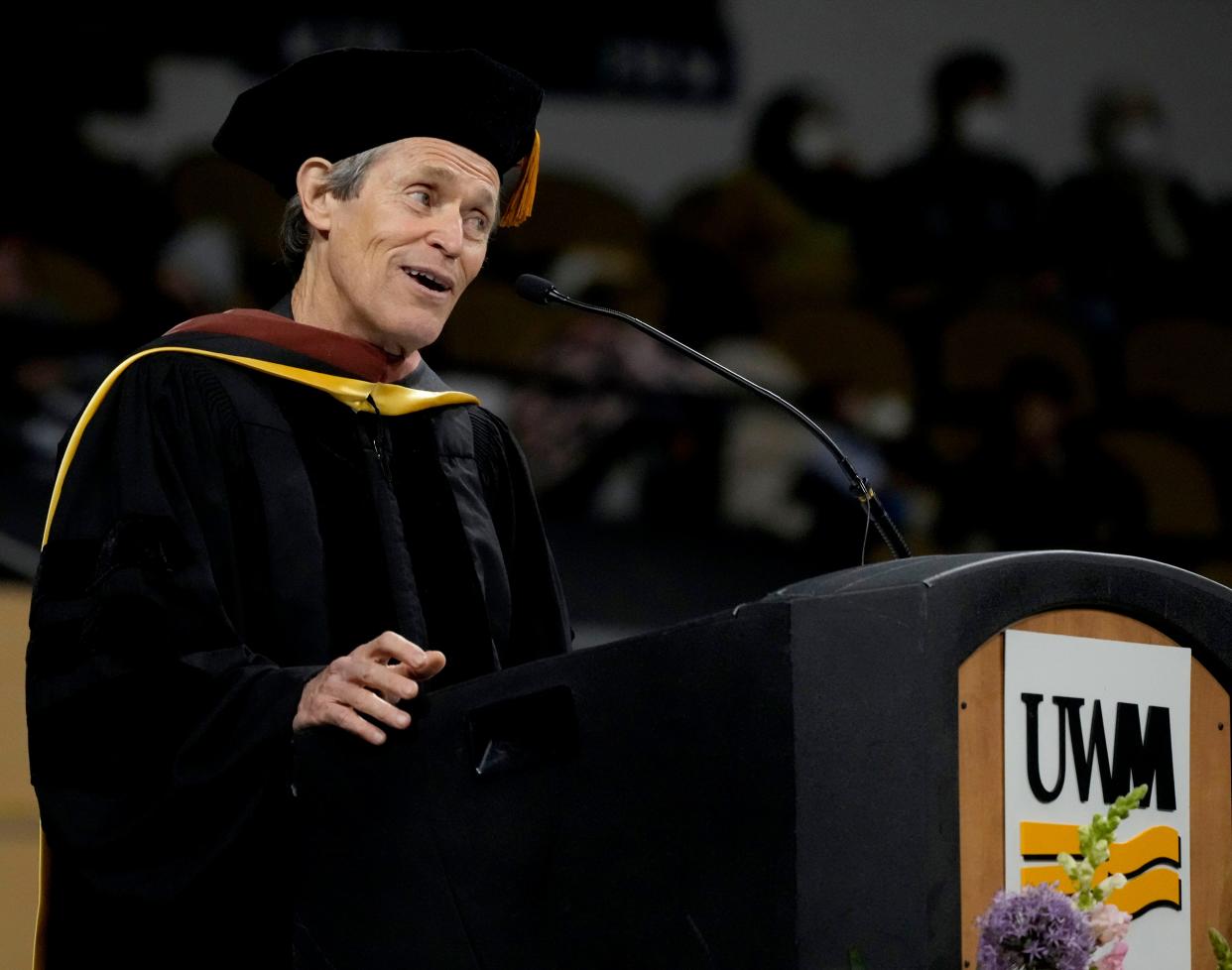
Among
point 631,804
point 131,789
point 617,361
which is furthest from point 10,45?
point 631,804

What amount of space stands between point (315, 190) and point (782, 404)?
2.25 ft

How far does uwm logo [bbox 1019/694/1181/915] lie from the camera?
135 centimetres

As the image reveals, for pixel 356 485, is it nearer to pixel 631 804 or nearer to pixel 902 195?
pixel 631 804

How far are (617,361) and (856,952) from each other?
4.35 metres

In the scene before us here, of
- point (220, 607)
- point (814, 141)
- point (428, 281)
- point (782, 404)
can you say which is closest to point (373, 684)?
point (220, 607)

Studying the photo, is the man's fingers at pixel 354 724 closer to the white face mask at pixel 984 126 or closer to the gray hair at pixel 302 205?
the gray hair at pixel 302 205

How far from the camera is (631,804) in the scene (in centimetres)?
138

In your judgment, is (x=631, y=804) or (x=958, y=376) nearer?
(x=631, y=804)

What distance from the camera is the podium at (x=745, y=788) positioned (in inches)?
50.3

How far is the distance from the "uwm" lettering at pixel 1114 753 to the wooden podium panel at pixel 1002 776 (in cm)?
3

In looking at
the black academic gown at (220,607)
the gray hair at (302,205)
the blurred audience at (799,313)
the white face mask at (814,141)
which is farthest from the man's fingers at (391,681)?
the white face mask at (814,141)

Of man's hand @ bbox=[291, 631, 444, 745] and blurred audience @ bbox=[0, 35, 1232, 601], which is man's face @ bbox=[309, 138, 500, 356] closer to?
man's hand @ bbox=[291, 631, 444, 745]

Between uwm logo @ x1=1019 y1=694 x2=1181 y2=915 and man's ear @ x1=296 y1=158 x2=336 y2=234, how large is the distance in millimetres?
1180

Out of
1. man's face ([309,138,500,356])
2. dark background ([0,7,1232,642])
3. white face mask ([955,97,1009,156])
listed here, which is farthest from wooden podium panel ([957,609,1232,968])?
white face mask ([955,97,1009,156])
